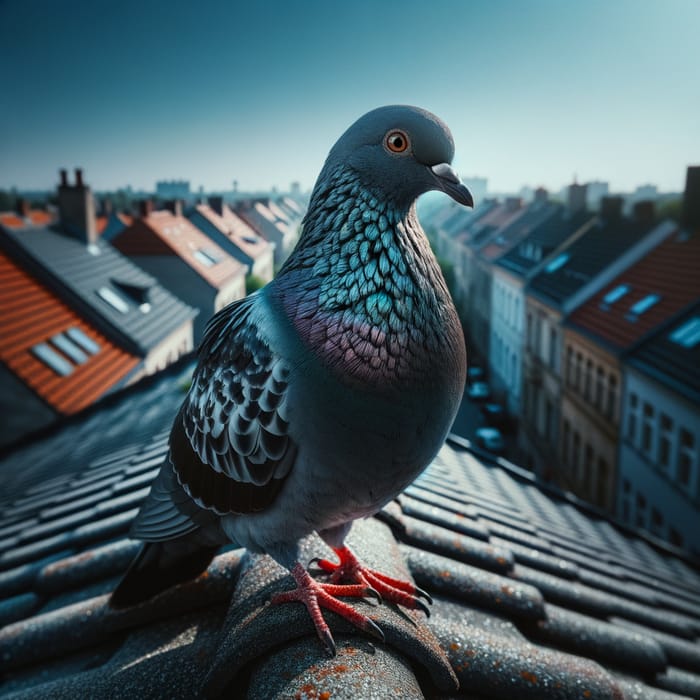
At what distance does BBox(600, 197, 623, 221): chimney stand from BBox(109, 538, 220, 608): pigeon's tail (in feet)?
81.0

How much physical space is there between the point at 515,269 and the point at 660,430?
15.7m

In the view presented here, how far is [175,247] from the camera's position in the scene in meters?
26.6

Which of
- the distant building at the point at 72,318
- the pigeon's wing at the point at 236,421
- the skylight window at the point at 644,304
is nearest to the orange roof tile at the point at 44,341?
the distant building at the point at 72,318

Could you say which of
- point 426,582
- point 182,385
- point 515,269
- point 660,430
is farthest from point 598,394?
point 426,582

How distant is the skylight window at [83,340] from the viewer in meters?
15.7

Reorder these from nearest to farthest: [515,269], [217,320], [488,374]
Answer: [217,320], [515,269], [488,374]

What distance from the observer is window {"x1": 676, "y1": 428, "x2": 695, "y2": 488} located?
13.1 m

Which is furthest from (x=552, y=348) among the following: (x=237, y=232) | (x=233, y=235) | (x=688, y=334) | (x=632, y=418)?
(x=237, y=232)

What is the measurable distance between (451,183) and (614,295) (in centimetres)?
1874

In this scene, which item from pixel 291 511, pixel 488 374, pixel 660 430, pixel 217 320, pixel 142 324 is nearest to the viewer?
pixel 291 511

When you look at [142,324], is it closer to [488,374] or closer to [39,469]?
[39,469]

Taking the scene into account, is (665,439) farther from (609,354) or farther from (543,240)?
Answer: (543,240)

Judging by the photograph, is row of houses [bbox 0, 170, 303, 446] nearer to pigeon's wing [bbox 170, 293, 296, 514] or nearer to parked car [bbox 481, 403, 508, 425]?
pigeon's wing [bbox 170, 293, 296, 514]

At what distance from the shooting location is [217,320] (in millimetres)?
2258
